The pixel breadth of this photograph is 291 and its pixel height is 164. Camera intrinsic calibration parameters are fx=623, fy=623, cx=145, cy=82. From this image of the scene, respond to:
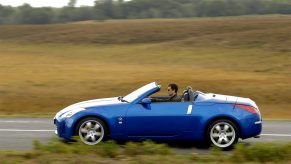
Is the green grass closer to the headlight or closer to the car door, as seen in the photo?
the headlight

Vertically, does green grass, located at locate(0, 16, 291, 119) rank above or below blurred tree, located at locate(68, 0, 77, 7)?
below

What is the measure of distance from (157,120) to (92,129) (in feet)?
4.02

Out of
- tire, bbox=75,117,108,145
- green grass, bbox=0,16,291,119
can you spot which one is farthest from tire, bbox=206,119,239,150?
green grass, bbox=0,16,291,119

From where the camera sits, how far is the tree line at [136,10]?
92.9 m

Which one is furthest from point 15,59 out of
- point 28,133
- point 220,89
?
point 28,133

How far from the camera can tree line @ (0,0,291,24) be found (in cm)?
9294

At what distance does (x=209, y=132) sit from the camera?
1163cm

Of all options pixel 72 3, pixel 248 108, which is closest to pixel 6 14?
pixel 72 3

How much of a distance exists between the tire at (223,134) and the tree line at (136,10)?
269 ft

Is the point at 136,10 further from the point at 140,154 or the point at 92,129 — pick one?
the point at 140,154

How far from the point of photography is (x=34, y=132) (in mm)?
14203

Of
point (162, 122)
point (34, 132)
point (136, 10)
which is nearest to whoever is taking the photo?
point (162, 122)

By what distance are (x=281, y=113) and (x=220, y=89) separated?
419cm

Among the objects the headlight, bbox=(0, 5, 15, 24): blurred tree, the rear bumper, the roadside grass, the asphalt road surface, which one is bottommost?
the asphalt road surface
